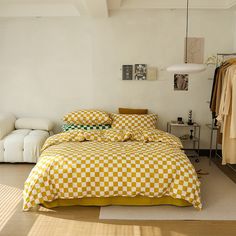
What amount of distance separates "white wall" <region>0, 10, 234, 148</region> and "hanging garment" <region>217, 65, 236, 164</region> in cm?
100

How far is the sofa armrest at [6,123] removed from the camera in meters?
4.69

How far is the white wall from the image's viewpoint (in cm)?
504

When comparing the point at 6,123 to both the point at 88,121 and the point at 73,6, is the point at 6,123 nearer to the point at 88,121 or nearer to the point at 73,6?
the point at 88,121

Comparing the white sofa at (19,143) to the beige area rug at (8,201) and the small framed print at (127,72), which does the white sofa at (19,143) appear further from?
the small framed print at (127,72)

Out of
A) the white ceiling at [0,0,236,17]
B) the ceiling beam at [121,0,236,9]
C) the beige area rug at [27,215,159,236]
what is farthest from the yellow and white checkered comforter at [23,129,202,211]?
the ceiling beam at [121,0,236,9]

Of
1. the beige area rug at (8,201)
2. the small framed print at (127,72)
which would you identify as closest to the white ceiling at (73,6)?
the small framed print at (127,72)

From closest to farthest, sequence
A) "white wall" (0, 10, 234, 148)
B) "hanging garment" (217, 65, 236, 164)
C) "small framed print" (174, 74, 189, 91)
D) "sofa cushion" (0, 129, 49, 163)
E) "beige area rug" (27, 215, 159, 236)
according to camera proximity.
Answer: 1. "beige area rug" (27, 215, 159, 236)
2. "hanging garment" (217, 65, 236, 164)
3. "sofa cushion" (0, 129, 49, 163)
4. "white wall" (0, 10, 234, 148)
5. "small framed print" (174, 74, 189, 91)

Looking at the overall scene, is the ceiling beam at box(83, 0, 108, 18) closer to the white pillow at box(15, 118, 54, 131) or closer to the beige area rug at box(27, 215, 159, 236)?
the white pillow at box(15, 118, 54, 131)

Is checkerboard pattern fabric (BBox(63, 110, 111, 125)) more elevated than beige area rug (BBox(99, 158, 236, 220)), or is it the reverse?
checkerboard pattern fabric (BBox(63, 110, 111, 125))

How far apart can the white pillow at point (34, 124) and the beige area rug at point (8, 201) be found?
147 cm

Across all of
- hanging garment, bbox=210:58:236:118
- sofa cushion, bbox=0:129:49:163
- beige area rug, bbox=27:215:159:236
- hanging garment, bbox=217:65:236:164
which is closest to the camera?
beige area rug, bbox=27:215:159:236

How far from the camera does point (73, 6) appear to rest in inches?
196

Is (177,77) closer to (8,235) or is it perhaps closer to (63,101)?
(63,101)

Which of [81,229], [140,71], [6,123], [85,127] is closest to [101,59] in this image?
[140,71]
